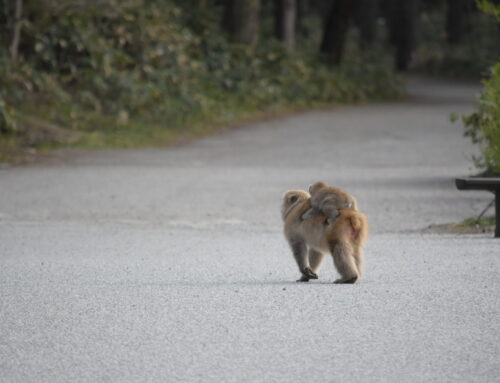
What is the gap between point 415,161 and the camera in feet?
67.7

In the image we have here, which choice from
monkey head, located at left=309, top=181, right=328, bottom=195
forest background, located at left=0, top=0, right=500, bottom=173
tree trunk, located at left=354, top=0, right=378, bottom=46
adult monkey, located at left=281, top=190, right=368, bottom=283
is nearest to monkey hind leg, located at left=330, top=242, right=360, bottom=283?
adult monkey, located at left=281, top=190, right=368, bottom=283

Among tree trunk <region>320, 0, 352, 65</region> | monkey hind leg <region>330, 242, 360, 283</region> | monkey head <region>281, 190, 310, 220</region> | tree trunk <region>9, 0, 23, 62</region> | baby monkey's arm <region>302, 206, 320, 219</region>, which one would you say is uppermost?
baby monkey's arm <region>302, 206, 320, 219</region>

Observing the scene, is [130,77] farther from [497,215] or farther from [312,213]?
[312,213]

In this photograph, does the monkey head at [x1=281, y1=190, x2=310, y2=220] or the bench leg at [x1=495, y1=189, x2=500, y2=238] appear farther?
the bench leg at [x1=495, y1=189, x2=500, y2=238]

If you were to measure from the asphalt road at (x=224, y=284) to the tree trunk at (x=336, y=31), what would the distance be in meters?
22.3

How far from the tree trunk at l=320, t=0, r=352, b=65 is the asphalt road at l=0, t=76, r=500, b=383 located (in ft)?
73.3

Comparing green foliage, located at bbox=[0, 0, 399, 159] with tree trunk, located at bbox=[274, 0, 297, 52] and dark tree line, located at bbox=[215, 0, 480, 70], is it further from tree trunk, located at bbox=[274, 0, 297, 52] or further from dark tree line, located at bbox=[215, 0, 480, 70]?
tree trunk, located at bbox=[274, 0, 297, 52]

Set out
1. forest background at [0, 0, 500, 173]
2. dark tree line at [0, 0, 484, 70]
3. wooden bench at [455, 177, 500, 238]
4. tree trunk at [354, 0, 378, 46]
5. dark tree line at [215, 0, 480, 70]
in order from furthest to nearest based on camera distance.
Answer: tree trunk at [354, 0, 378, 46] → dark tree line at [215, 0, 480, 70] → dark tree line at [0, 0, 484, 70] → forest background at [0, 0, 500, 173] → wooden bench at [455, 177, 500, 238]

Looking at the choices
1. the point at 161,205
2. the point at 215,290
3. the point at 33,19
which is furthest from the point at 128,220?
the point at 33,19

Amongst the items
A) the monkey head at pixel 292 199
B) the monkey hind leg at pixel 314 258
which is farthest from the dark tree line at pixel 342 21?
the monkey hind leg at pixel 314 258

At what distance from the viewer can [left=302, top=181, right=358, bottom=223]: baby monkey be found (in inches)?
300

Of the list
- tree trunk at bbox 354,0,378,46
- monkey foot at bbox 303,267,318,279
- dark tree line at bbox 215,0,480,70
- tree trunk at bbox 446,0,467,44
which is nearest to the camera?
monkey foot at bbox 303,267,318,279

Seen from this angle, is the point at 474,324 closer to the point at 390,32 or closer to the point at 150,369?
the point at 150,369

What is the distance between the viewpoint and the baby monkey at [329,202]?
762 cm
